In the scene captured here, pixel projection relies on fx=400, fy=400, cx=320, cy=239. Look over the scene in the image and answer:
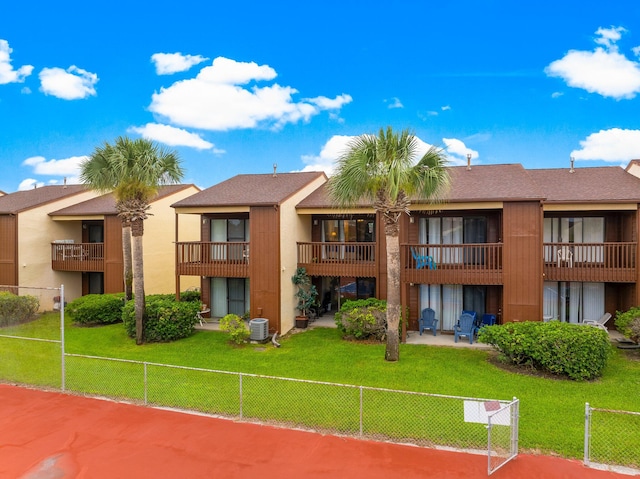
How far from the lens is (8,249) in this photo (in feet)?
66.7

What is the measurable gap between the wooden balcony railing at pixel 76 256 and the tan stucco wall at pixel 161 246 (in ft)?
7.80

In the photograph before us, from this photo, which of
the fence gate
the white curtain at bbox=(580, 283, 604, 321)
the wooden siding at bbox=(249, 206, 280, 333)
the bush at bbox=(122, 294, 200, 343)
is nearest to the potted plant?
the wooden siding at bbox=(249, 206, 280, 333)

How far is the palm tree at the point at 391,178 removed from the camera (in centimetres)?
1145

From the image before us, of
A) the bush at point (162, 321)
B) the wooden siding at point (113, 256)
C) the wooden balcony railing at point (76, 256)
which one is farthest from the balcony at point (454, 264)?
the wooden balcony railing at point (76, 256)

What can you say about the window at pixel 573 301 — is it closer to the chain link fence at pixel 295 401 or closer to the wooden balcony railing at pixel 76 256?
the chain link fence at pixel 295 401

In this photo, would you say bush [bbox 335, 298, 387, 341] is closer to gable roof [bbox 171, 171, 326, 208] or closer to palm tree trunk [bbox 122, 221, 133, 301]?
gable roof [bbox 171, 171, 326, 208]

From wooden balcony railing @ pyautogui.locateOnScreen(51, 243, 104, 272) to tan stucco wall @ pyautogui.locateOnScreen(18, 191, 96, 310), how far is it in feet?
1.29

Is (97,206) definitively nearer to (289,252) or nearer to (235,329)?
(289,252)

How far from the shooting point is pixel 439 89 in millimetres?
24703

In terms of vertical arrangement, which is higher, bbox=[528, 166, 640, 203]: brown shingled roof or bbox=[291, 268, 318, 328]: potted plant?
bbox=[528, 166, 640, 203]: brown shingled roof

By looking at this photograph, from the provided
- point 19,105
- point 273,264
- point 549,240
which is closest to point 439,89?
point 549,240

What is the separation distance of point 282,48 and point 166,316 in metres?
18.4

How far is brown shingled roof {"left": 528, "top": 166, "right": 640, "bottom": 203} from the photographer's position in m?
14.5

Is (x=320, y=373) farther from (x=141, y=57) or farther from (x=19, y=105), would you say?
(x=19, y=105)
